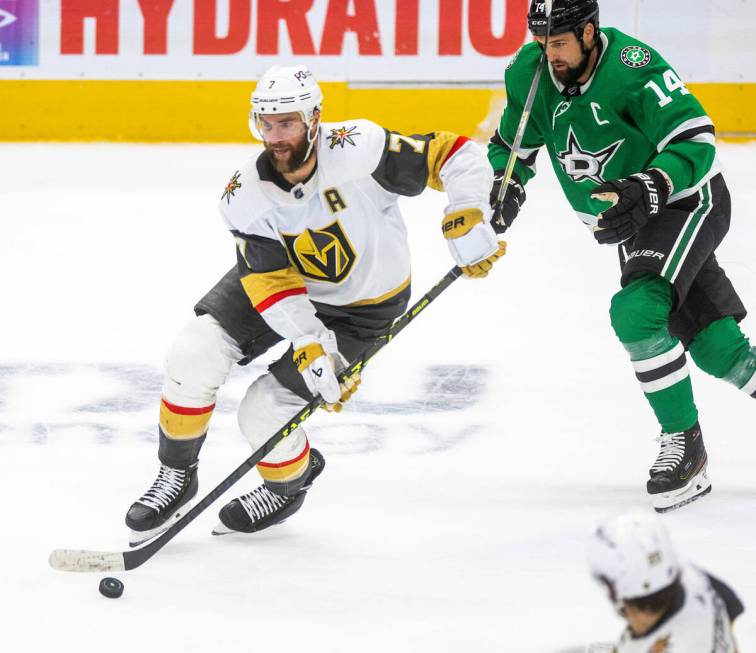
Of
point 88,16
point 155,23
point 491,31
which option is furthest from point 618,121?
point 88,16

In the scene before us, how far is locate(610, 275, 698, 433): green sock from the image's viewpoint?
2994 mm

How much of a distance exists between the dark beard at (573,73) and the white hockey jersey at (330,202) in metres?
0.36

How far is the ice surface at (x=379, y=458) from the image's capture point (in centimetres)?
252

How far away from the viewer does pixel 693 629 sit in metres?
1.59

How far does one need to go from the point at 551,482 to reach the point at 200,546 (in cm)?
91

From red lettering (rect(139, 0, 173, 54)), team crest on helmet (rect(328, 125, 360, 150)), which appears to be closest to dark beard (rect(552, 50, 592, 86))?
team crest on helmet (rect(328, 125, 360, 150))

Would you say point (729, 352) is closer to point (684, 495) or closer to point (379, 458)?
point (684, 495)

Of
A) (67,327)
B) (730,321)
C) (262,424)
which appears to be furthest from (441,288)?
(67,327)

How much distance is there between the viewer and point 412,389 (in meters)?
3.88

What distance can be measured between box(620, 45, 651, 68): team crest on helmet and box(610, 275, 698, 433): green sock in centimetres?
50

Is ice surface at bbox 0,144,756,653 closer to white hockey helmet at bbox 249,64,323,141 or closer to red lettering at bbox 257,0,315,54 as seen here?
white hockey helmet at bbox 249,64,323,141

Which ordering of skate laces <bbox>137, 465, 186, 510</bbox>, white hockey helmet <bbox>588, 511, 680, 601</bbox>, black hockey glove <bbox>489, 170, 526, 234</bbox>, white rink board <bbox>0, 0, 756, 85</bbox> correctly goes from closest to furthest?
1. white hockey helmet <bbox>588, 511, 680, 601</bbox>
2. skate laces <bbox>137, 465, 186, 510</bbox>
3. black hockey glove <bbox>489, 170, 526, 234</bbox>
4. white rink board <bbox>0, 0, 756, 85</bbox>

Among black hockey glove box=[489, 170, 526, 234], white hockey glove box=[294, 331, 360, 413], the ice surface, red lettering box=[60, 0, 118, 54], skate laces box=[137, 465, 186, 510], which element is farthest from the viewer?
red lettering box=[60, 0, 118, 54]

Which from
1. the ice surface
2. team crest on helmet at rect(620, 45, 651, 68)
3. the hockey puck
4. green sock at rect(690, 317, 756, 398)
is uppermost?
team crest on helmet at rect(620, 45, 651, 68)
